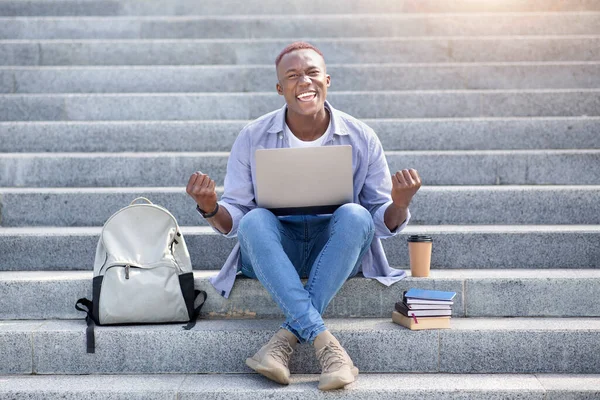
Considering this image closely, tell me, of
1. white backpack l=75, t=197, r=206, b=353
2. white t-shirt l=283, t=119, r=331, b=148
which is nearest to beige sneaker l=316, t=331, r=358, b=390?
white backpack l=75, t=197, r=206, b=353

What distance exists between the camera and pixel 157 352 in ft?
9.60

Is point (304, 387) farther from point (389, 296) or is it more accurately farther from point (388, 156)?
point (388, 156)

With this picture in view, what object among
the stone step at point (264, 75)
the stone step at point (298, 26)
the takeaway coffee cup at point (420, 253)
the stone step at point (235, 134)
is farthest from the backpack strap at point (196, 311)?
the stone step at point (298, 26)

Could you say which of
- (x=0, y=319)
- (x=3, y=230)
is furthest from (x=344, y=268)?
(x=3, y=230)

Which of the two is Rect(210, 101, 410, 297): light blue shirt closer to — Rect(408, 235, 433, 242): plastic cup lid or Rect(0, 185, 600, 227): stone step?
Rect(408, 235, 433, 242): plastic cup lid

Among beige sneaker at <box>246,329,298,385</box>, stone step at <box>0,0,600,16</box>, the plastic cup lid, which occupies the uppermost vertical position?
stone step at <box>0,0,600,16</box>

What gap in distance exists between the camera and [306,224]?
9.90 ft

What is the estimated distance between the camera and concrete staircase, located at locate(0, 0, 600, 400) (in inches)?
114

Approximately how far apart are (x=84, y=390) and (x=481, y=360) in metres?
1.42

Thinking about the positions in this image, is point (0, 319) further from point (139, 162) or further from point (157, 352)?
point (139, 162)

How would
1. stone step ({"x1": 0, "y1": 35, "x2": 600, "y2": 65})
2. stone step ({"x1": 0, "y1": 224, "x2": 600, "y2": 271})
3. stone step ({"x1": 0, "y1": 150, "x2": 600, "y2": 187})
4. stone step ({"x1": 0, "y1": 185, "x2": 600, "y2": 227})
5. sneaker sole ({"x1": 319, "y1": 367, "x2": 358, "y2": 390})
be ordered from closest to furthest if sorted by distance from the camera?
sneaker sole ({"x1": 319, "y1": 367, "x2": 358, "y2": 390}) → stone step ({"x1": 0, "y1": 224, "x2": 600, "y2": 271}) → stone step ({"x1": 0, "y1": 185, "x2": 600, "y2": 227}) → stone step ({"x1": 0, "y1": 150, "x2": 600, "y2": 187}) → stone step ({"x1": 0, "y1": 35, "x2": 600, "y2": 65})

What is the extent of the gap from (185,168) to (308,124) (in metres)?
1.12

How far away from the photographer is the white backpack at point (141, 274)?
2.95 m

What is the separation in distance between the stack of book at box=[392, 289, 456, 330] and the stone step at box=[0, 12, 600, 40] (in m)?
2.99
